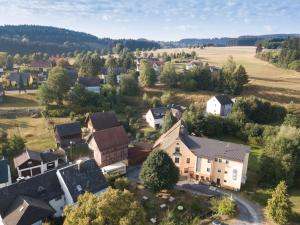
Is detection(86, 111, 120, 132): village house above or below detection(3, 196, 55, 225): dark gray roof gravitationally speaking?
above

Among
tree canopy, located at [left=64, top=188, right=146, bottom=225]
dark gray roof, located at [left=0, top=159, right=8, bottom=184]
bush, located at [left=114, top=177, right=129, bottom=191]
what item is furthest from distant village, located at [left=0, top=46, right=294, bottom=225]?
tree canopy, located at [left=64, top=188, right=146, bottom=225]

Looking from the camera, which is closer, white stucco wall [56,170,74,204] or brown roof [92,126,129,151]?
white stucco wall [56,170,74,204]

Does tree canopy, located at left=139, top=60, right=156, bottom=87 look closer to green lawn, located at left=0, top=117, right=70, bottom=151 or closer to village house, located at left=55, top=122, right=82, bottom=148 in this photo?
green lawn, located at left=0, top=117, right=70, bottom=151

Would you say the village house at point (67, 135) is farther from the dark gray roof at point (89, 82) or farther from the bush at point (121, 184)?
the dark gray roof at point (89, 82)

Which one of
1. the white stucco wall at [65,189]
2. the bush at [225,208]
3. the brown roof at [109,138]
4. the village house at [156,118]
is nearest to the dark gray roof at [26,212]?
the white stucco wall at [65,189]

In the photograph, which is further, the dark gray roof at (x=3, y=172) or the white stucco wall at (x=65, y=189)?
the dark gray roof at (x=3, y=172)

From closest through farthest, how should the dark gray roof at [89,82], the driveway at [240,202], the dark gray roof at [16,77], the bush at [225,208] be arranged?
the bush at [225,208] < the driveway at [240,202] < the dark gray roof at [89,82] < the dark gray roof at [16,77]
